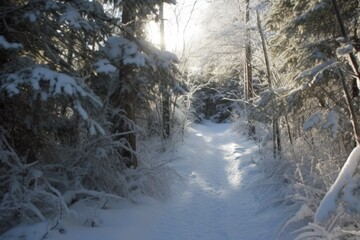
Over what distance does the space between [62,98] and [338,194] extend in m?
3.32

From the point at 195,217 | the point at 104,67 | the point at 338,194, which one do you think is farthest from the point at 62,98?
the point at 338,194

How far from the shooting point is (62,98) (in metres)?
4.50

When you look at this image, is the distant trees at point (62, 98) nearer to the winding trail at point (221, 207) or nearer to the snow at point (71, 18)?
the snow at point (71, 18)

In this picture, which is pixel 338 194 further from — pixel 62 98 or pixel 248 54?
pixel 248 54

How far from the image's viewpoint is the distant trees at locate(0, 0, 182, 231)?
421cm

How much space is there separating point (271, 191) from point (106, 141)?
10.9 feet

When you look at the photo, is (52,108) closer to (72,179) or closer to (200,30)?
(72,179)

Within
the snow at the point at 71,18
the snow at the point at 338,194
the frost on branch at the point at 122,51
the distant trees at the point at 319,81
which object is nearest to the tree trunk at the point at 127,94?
the frost on branch at the point at 122,51

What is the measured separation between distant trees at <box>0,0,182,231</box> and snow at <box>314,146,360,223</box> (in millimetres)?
2497

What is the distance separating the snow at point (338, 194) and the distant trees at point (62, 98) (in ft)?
8.19

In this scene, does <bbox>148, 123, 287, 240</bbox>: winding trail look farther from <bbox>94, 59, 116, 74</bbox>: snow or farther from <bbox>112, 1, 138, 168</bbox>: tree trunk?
<bbox>94, 59, 116, 74</bbox>: snow

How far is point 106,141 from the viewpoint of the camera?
20.3 ft

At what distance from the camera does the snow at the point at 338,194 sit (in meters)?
2.70

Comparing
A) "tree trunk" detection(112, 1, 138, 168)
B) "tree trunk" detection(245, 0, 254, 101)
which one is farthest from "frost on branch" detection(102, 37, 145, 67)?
"tree trunk" detection(245, 0, 254, 101)
